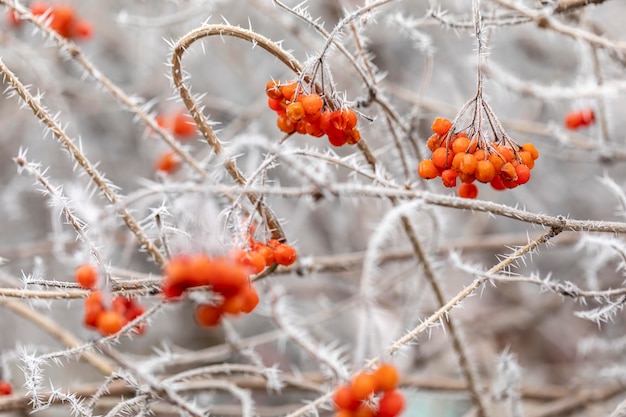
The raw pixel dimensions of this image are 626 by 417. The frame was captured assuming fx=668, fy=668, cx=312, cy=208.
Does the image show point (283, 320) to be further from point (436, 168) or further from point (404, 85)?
point (404, 85)

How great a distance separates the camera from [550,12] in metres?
1.55

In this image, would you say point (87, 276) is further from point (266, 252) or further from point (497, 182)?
point (497, 182)

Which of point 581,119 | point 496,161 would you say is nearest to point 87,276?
point 496,161

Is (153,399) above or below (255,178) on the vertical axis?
below

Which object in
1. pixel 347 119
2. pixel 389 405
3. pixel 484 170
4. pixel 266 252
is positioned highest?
pixel 347 119

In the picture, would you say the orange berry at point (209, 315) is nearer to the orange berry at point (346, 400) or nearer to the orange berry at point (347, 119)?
the orange berry at point (346, 400)

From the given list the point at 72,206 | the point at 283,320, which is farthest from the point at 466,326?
the point at 72,206

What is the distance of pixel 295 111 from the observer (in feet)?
3.81

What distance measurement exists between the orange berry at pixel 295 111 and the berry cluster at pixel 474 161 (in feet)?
0.79

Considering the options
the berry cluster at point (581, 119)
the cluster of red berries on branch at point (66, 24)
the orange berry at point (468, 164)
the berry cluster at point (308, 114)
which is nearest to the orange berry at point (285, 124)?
the berry cluster at point (308, 114)

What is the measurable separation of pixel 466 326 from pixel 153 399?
1.87 metres

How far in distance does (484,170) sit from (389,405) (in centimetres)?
44

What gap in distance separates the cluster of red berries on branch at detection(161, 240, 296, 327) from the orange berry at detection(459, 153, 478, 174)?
1.25ft

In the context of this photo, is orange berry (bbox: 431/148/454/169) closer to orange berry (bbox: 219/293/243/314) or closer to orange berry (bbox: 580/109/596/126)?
orange berry (bbox: 219/293/243/314)
